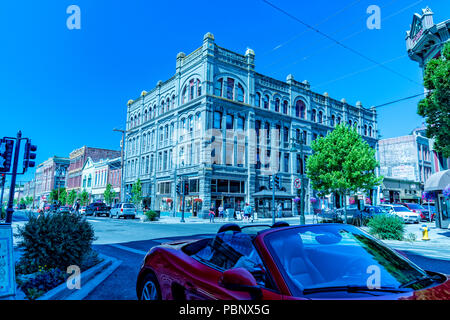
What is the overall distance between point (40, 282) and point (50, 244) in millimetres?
974

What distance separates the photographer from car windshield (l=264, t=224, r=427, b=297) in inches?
88.3

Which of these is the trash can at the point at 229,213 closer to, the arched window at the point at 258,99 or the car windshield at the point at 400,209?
the arched window at the point at 258,99

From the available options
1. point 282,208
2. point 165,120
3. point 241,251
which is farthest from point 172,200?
point 241,251

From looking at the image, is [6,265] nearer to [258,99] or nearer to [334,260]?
[334,260]

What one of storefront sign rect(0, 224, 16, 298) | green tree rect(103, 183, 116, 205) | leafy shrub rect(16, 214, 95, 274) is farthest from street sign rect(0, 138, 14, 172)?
green tree rect(103, 183, 116, 205)

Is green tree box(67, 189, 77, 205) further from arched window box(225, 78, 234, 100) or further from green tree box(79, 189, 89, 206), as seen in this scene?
arched window box(225, 78, 234, 100)

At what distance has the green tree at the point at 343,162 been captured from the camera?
20.4 meters

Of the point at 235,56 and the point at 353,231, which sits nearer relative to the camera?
→ the point at 353,231

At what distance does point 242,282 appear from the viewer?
213 centimetres

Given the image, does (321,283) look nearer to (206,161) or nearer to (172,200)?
(206,161)

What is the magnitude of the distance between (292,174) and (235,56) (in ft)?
57.1

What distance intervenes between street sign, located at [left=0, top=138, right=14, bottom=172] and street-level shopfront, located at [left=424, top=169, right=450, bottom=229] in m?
22.8

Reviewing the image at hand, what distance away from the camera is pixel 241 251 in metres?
2.81

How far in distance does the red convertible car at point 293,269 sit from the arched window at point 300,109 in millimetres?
41099
